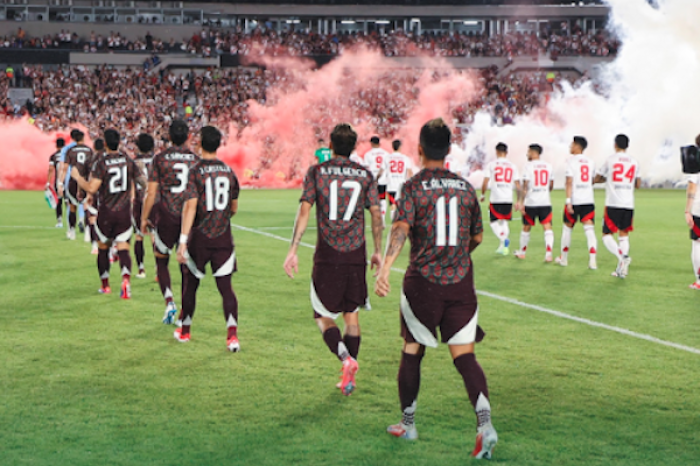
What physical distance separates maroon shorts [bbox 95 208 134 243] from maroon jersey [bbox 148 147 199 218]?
1.61 metres

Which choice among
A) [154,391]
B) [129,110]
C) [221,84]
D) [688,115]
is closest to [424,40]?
[221,84]

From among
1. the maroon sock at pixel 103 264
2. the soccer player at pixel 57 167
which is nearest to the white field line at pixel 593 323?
the maroon sock at pixel 103 264

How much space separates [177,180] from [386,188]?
42.8 ft

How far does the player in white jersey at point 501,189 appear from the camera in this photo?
14.7m

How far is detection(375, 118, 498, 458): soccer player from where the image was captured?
4656 mm

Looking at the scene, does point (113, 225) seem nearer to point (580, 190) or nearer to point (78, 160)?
point (78, 160)

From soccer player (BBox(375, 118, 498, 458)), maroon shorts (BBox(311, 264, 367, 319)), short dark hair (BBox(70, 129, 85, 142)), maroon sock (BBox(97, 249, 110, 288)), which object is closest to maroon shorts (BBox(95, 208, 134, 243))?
maroon sock (BBox(97, 249, 110, 288))

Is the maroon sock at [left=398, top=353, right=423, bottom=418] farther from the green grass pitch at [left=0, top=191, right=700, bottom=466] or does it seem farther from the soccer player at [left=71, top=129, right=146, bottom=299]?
the soccer player at [left=71, top=129, right=146, bottom=299]

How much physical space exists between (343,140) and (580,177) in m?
8.14

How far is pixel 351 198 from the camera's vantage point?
588cm

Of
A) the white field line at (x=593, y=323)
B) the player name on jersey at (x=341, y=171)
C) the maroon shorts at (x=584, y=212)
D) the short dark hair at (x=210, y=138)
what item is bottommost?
the white field line at (x=593, y=323)

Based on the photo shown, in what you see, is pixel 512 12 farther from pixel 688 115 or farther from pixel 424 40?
pixel 688 115

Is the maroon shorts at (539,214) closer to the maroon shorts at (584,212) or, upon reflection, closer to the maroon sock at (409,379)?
the maroon shorts at (584,212)

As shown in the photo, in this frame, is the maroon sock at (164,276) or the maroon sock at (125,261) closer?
the maroon sock at (164,276)
